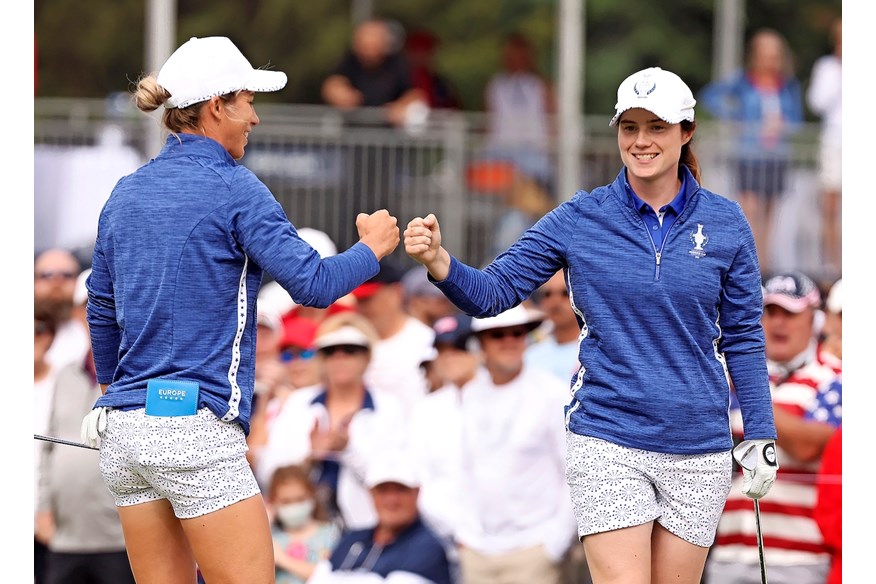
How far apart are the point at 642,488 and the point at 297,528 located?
135 inches

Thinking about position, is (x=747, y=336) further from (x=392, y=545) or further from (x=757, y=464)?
(x=392, y=545)

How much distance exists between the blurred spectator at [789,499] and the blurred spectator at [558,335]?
1064 millimetres

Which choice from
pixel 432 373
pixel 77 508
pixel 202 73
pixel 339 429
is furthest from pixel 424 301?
pixel 202 73

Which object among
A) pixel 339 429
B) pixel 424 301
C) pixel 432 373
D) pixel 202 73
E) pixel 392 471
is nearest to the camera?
pixel 202 73

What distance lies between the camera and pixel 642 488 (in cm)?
501

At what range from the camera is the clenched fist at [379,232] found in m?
5.03

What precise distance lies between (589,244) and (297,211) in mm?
7953

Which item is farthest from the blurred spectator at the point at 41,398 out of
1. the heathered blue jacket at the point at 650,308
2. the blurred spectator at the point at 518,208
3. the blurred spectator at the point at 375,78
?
the blurred spectator at the point at 518,208

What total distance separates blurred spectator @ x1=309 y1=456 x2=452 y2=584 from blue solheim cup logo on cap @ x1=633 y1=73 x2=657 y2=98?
135 inches

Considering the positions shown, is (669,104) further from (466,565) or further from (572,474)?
(466,565)

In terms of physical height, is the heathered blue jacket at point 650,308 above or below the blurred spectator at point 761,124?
below

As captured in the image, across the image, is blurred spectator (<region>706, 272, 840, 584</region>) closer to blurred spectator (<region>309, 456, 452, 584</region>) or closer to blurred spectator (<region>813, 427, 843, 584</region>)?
blurred spectator (<region>813, 427, 843, 584</region>)

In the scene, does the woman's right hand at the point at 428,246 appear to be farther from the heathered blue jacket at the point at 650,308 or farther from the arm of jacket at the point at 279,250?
the arm of jacket at the point at 279,250

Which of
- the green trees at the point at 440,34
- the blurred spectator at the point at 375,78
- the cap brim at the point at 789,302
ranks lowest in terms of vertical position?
the cap brim at the point at 789,302
